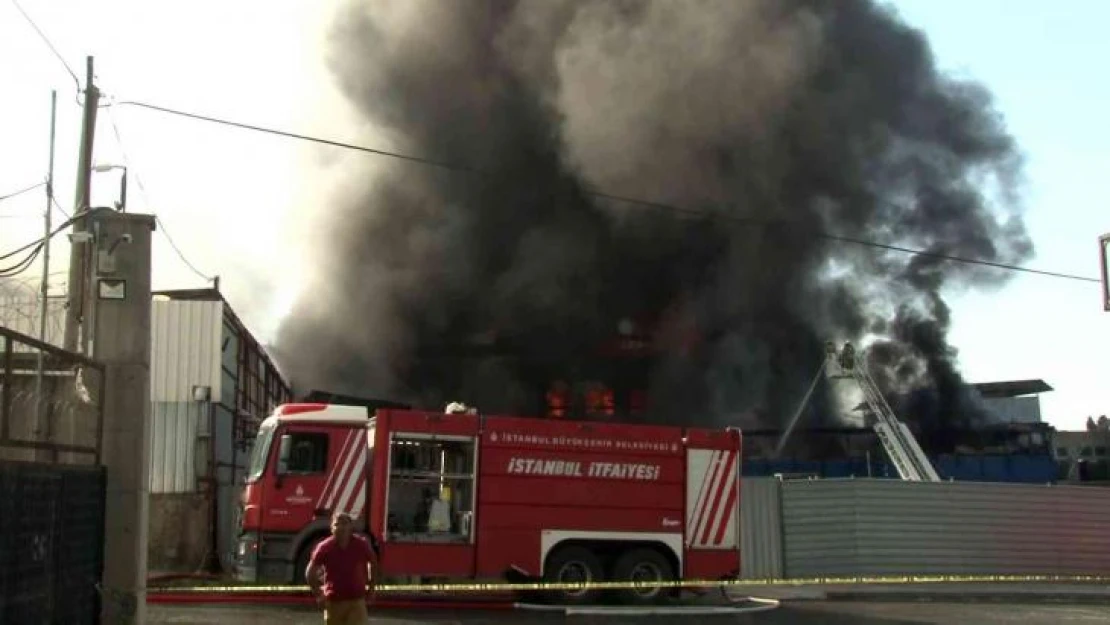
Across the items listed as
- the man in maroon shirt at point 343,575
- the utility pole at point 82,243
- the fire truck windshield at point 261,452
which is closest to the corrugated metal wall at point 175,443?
the fire truck windshield at point 261,452

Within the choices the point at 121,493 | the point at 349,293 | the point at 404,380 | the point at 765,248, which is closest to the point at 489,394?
the point at 404,380

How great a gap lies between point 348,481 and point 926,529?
31.7ft

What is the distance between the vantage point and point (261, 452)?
41.5 ft

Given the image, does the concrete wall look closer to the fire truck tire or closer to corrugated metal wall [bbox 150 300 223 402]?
corrugated metal wall [bbox 150 300 223 402]

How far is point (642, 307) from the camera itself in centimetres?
2842

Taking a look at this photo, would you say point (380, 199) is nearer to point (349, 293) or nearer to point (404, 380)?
point (349, 293)

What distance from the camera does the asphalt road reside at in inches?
427

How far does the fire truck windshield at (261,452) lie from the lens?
12.5 m

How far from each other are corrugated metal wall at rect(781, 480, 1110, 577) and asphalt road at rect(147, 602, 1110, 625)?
304 centimetres

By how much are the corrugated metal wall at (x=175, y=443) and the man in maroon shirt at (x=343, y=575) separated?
11.0 m

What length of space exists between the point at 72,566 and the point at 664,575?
713 centimetres

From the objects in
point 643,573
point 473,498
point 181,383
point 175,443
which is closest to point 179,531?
point 175,443

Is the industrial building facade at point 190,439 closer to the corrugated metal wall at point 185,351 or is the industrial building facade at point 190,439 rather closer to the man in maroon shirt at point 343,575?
the corrugated metal wall at point 185,351

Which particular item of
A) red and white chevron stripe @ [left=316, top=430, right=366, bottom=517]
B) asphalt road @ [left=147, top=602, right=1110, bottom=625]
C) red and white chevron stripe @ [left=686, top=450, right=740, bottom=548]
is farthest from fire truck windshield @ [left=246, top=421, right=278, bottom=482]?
red and white chevron stripe @ [left=686, top=450, right=740, bottom=548]
